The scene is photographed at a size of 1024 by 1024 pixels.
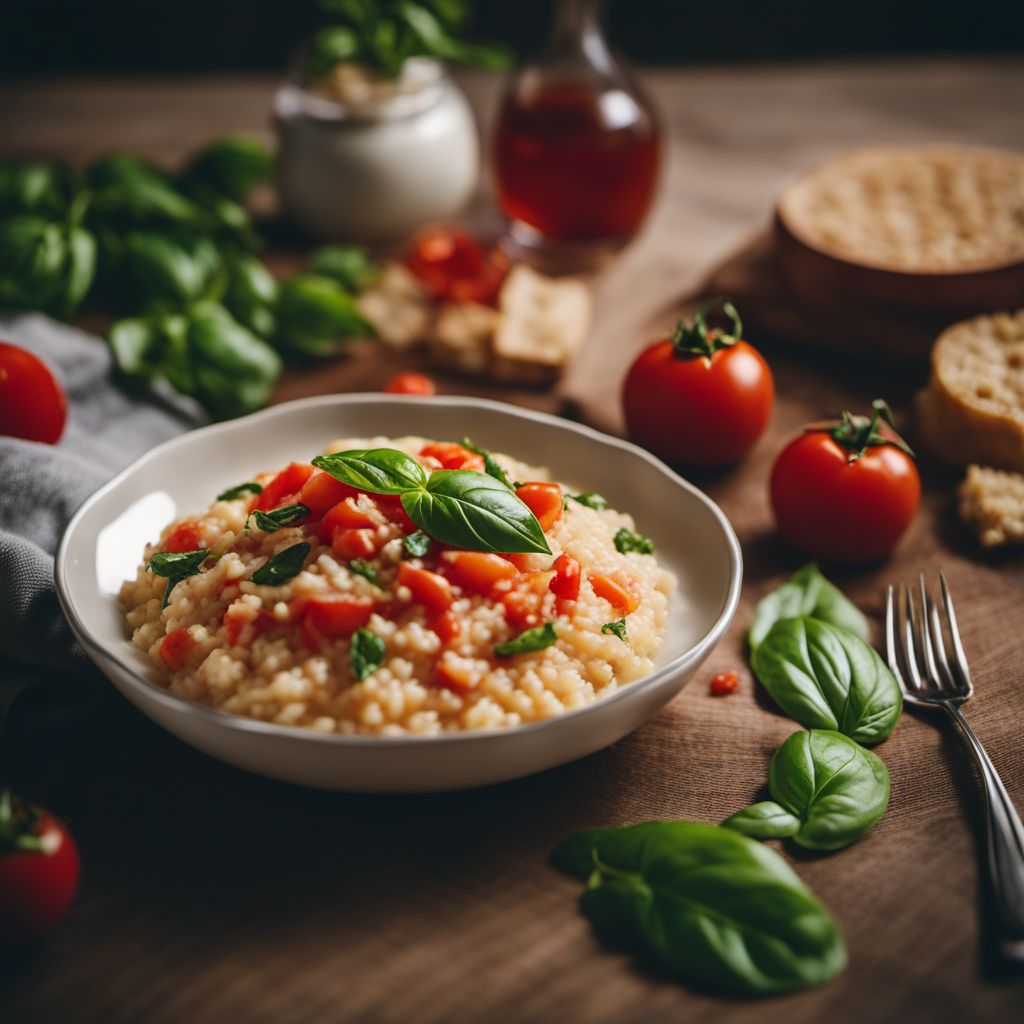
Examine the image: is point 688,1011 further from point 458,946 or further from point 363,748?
point 363,748

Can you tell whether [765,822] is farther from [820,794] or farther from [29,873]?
[29,873]

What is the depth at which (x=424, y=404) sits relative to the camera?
10.6ft

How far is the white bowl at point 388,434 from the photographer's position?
2.07 meters

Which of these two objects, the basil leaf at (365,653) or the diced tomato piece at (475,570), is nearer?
the basil leaf at (365,653)

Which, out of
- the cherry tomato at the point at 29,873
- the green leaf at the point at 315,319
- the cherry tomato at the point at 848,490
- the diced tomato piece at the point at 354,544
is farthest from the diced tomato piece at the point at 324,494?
the green leaf at the point at 315,319

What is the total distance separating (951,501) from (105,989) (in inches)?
108

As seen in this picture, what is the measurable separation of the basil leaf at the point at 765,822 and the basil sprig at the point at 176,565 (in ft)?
4.37

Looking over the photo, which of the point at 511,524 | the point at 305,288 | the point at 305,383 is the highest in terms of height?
the point at 511,524

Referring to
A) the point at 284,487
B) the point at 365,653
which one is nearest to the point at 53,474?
the point at 284,487

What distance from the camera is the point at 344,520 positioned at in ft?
7.80

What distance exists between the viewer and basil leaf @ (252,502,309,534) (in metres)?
2.48

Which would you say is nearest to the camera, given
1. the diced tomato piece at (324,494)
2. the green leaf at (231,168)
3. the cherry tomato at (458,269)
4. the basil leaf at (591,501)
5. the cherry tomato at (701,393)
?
the diced tomato piece at (324,494)

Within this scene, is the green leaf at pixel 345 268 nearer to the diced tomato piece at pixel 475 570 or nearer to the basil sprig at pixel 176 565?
the basil sprig at pixel 176 565

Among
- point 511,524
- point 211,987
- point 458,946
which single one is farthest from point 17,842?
point 511,524
